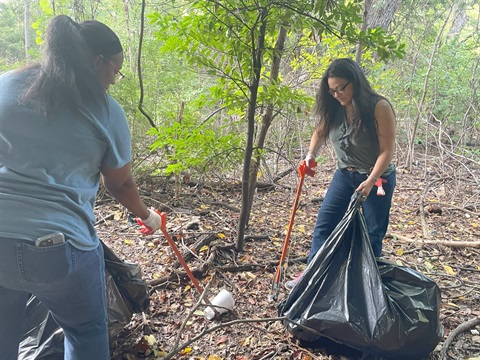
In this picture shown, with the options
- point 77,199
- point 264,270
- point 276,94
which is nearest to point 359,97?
point 276,94

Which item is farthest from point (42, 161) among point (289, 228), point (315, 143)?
point (315, 143)

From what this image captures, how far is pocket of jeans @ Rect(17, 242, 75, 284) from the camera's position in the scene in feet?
3.65

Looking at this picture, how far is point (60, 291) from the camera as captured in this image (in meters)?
1.19

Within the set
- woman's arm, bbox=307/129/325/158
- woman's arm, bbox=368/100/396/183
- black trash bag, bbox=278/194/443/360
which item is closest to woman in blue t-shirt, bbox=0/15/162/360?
black trash bag, bbox=278/194/443/360

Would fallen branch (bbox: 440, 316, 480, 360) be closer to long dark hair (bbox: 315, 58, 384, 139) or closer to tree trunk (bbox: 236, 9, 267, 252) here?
long dark hair (bbox: 315, 58, 384, 139)

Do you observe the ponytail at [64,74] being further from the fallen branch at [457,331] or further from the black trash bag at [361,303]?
the fallen branch at [457,331]

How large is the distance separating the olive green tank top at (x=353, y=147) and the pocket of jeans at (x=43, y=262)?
6.14ft

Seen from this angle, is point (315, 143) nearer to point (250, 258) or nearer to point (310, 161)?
point (310, 161)

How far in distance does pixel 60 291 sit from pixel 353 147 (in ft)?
6.38

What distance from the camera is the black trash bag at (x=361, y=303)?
1764 mm

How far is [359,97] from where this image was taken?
Result: 2.21 meters

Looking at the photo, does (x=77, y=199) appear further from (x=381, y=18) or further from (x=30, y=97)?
(x=381, y=18)

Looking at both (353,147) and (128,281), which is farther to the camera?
(353,147)

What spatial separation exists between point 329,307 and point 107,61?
1.61 m
